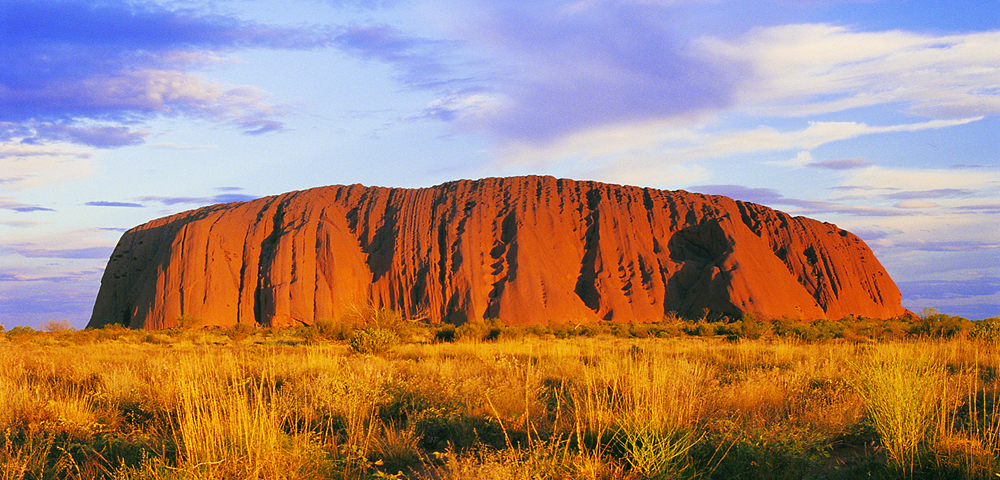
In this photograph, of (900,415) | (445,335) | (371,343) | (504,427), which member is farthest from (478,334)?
(900,415)

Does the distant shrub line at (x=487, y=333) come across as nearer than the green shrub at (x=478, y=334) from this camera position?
Yes

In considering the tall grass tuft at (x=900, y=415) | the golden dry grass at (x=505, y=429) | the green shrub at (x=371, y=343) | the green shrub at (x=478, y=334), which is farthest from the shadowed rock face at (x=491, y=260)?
the tall grass tuft at (x=900, y=415)

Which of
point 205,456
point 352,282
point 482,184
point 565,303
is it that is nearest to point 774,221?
point 565,303

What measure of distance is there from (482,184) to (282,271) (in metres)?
17.9

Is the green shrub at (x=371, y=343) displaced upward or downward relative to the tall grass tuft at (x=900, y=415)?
downward

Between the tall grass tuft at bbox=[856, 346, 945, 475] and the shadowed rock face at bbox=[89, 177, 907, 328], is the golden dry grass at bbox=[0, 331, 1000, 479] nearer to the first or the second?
the tall grass tuft at bbox=[856, 346, 945, 475]

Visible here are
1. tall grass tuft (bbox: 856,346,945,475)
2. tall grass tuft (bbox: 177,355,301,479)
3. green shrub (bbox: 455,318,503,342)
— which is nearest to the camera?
tall grass tuft (bbox: 177,355,301,479)

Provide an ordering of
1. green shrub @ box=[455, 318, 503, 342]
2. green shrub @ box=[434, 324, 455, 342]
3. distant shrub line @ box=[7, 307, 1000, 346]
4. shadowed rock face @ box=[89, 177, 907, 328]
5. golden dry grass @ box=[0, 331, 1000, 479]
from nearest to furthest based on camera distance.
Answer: golden dry grass @ box=[0, 331, 1000, 479] < distant shrub line @ box=[7, 307, 1000, 346] < green shrub @ box=[455, 318, 503, 342] < green shrub @ box=[434, 324, 455, 342] < shadowed rock face @ box=[89, 177, 907, 328]

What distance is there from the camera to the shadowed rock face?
4278cm

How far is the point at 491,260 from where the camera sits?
45.5 m

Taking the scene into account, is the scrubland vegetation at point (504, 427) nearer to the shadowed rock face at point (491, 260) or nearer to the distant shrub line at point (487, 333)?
the distant shrub line at point (487, 333)

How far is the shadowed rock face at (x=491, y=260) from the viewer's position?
4278 centimetres

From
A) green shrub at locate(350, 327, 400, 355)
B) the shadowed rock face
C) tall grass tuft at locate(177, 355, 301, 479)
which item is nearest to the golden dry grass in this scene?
tall grass tuft at locate(177, 355, 301, 479)

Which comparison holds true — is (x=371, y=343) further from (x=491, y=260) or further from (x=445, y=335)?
(x=491, y=260)
